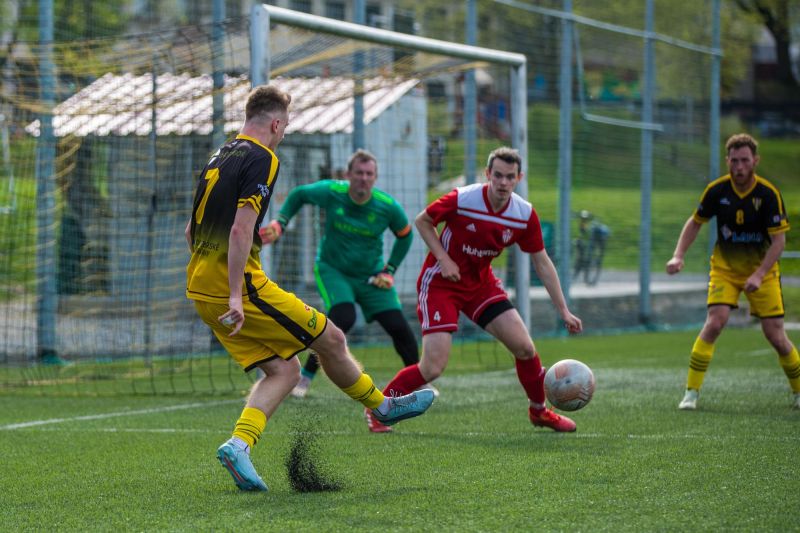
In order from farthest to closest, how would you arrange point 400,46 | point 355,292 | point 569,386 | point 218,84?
point 218,84, point 400,46, point 355,292, point 569,386

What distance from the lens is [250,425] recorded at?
5652mm

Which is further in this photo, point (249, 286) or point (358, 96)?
point (358, 96)

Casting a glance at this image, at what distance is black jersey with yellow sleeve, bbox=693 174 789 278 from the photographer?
29.0 feet

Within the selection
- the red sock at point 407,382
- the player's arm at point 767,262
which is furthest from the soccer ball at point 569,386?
the player's arm at point 767,262

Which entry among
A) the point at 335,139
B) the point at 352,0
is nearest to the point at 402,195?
the point at 335,139

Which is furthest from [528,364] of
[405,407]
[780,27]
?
[780,27]

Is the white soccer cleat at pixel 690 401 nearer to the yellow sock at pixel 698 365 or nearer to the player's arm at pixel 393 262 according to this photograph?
the yellow sock at pixel 698 365

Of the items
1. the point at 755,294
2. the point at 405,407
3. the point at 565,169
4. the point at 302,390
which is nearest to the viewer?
the point at 405,407

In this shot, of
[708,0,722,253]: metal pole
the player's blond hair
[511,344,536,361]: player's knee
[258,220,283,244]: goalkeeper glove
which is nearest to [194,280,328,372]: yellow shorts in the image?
[511,344,536,361]: player's knee

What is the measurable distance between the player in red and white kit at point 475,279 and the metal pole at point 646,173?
1131cm

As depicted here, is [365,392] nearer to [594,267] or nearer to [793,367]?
[793,367]

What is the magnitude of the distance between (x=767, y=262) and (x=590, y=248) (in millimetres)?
11770

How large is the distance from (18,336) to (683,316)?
37.5 ft

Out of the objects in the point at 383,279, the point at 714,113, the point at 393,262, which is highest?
the point at 714,113
